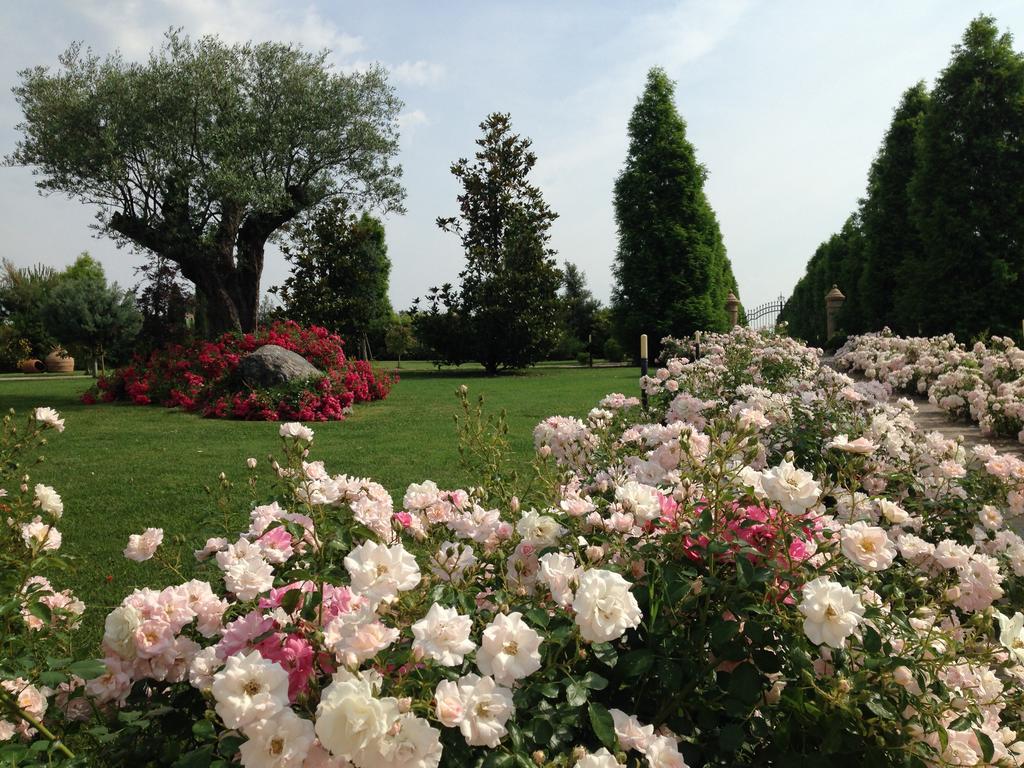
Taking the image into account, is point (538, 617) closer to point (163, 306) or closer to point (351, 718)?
point (351, 718)

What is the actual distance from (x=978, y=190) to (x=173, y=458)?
52.2ft

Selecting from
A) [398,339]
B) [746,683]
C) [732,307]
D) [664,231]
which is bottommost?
[746,683]

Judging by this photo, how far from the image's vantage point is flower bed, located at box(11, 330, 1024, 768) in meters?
1.10

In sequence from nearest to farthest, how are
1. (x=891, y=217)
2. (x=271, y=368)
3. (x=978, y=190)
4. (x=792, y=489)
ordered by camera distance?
(x=792, y=489) < (x=271, y=368) < (x=978, y=190) < (x=891, y=217)

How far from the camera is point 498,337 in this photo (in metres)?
21.9

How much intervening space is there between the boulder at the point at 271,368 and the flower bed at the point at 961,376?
849 cm

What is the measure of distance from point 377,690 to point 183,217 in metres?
13.9

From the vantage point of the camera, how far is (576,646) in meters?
1.32

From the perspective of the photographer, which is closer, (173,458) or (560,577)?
(560,577)

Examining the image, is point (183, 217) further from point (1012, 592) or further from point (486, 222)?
point (1012, 592)

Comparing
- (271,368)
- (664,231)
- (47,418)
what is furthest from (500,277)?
(47,418)

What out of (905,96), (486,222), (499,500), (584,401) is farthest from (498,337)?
(499,500)

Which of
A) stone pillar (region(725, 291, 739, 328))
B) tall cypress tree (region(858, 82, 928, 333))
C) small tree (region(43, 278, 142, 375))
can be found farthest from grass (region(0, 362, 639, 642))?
stone pillar (region(725, 291, 739, 328))

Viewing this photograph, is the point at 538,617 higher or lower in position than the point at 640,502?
lower
